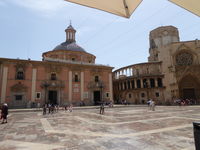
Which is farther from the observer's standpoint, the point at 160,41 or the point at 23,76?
the point at 160,41

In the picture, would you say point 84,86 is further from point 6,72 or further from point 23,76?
point 6,72

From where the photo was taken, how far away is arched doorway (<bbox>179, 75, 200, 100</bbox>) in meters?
33.0

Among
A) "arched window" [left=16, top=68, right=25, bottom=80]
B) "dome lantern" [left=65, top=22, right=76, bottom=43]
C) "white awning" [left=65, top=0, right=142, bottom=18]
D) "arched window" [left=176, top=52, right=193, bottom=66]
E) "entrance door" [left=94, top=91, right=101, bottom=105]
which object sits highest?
"dome lantern" [left=65, top=22, right=76, bottom=43]

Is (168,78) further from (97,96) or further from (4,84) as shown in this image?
(4,84)

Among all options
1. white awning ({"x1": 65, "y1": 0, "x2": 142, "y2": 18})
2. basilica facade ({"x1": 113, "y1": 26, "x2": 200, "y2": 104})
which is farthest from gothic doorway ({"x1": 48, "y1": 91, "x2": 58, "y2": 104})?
white awning ({"x1": 65, "y1": 0, "x2": 142, "y2": 18})

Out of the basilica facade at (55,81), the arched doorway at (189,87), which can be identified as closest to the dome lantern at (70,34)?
the basilica facade at (55,81)

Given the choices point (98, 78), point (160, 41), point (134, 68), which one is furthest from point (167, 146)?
point (160, 41)

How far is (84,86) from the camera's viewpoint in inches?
1150

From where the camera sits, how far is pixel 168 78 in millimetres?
35281

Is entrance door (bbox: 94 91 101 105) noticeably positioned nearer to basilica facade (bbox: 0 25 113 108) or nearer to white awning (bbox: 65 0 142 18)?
basilica facade (bbox: 0 25 113 108)

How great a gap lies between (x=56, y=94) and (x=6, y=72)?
30.2 ft

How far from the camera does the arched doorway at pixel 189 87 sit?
33.0 metres

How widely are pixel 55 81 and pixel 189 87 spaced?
102 ft

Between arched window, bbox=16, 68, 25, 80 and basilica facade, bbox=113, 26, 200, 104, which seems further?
basilica facade, bbox=113, 26, 200, 104
